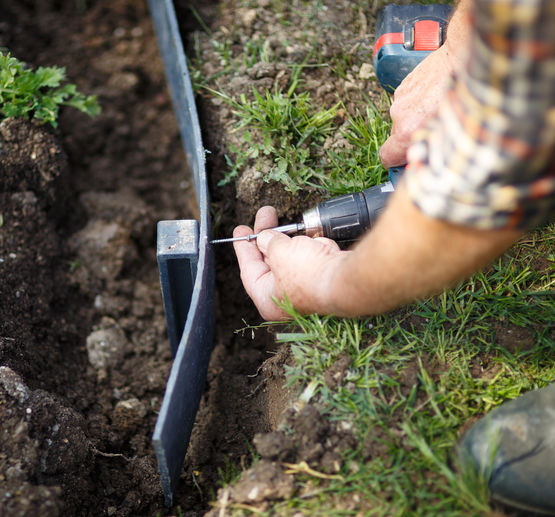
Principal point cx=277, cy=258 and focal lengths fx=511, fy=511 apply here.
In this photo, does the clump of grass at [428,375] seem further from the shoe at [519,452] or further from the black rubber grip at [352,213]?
the black rubber grip at [352,213]

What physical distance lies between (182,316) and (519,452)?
4.08 ft

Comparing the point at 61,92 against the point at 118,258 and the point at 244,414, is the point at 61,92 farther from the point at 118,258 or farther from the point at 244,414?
the point at 244,414

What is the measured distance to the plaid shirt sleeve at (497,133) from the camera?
860 mm

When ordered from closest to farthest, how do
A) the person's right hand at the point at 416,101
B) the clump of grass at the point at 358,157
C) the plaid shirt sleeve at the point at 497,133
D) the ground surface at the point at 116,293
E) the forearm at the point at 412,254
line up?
the plaid shirt sleeve at the point at 497,133 < the forearm at the point at 412,254 < the ground surface at the point at 116,293 < the person's right hand at the point at 416,101 < the clump of grass at the point at 358,157

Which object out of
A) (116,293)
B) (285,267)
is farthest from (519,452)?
(116,293)

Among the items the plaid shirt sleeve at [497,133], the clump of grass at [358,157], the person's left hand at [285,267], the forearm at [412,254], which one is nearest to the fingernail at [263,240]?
the person's left hand at [285,267]

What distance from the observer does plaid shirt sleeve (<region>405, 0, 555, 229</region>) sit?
2.82ft

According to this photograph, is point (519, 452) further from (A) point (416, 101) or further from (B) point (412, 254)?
(A) point (416, 101)

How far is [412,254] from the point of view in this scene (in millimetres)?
1095

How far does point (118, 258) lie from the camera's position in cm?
235

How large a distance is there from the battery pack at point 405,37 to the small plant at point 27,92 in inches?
51.8

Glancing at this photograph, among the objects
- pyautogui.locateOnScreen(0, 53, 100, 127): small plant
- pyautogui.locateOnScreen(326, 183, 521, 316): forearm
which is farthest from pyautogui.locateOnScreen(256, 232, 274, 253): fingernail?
pyautogui.locateOnScreen(0, 53, 100, 127): small plant

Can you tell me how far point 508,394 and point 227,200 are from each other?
1259mm

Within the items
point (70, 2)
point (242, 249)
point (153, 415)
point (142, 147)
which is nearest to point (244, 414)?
point (153, 415)
